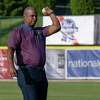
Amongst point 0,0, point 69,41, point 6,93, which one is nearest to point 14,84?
point 6,93

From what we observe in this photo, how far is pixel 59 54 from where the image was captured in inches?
880

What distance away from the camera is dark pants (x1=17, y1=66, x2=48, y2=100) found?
8.27 metres

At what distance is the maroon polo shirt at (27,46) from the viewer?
827 centimetres

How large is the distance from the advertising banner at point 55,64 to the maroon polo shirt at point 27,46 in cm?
1385

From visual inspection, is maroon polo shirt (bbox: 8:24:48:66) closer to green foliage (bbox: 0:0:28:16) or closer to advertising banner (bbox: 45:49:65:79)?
advertising banner (bbox: 45:49:65:79)

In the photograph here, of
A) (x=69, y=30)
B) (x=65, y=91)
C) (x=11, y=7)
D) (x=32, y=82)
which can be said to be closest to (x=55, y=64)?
(x=69, y=30)

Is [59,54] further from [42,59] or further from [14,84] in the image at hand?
[42,59]

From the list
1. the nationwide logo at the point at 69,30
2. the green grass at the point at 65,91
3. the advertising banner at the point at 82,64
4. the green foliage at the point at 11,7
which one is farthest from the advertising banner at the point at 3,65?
the green foliage at the point at 11,7

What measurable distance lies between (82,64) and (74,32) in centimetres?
438

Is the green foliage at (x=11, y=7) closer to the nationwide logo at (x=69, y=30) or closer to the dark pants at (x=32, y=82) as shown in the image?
the nationwide logo at (x=69, y=30)

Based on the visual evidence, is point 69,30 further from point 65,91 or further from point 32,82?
point 32,82

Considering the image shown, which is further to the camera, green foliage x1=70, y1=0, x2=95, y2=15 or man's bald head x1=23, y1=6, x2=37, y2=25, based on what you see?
green foliage x1=70, y1=0, x2=95, y2=15

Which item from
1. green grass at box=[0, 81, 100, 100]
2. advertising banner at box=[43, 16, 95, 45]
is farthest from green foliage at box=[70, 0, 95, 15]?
green grass at box=[0, 81, 100, 100]

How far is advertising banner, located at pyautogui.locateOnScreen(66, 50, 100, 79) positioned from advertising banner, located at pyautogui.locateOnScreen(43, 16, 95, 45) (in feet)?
12.4
